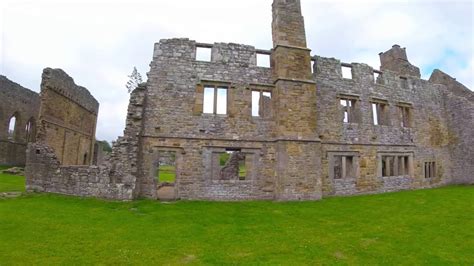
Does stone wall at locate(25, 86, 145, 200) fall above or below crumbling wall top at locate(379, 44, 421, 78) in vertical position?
below

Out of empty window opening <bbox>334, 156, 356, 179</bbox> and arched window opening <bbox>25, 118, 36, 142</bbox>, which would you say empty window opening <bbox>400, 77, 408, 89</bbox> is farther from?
arched window opening <bbox>25, 118, 36, 142</bbox>

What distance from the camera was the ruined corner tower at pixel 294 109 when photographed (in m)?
14.8

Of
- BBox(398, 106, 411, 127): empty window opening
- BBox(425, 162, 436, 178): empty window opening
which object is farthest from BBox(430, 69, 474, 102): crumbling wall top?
BBox(425, 162, 436, 178): empty window opening

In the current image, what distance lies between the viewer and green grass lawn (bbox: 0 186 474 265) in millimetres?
7062

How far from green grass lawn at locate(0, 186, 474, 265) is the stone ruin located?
4.40 ft

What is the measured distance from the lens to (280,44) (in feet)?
51.8

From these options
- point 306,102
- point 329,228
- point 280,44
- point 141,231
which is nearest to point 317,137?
point 306,102

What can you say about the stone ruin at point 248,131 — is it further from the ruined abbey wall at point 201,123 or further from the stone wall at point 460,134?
the stone wall at point 460,134

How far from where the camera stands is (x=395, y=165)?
19.5 metres

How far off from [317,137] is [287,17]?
22.3 ft

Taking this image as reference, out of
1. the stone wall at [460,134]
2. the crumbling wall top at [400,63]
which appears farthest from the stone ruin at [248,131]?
the stone wall at [460,134]

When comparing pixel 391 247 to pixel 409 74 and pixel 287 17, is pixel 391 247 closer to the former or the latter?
pixel 287 17

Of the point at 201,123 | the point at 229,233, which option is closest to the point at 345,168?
the point at 201,123

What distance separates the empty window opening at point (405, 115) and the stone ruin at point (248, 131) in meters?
1.21
